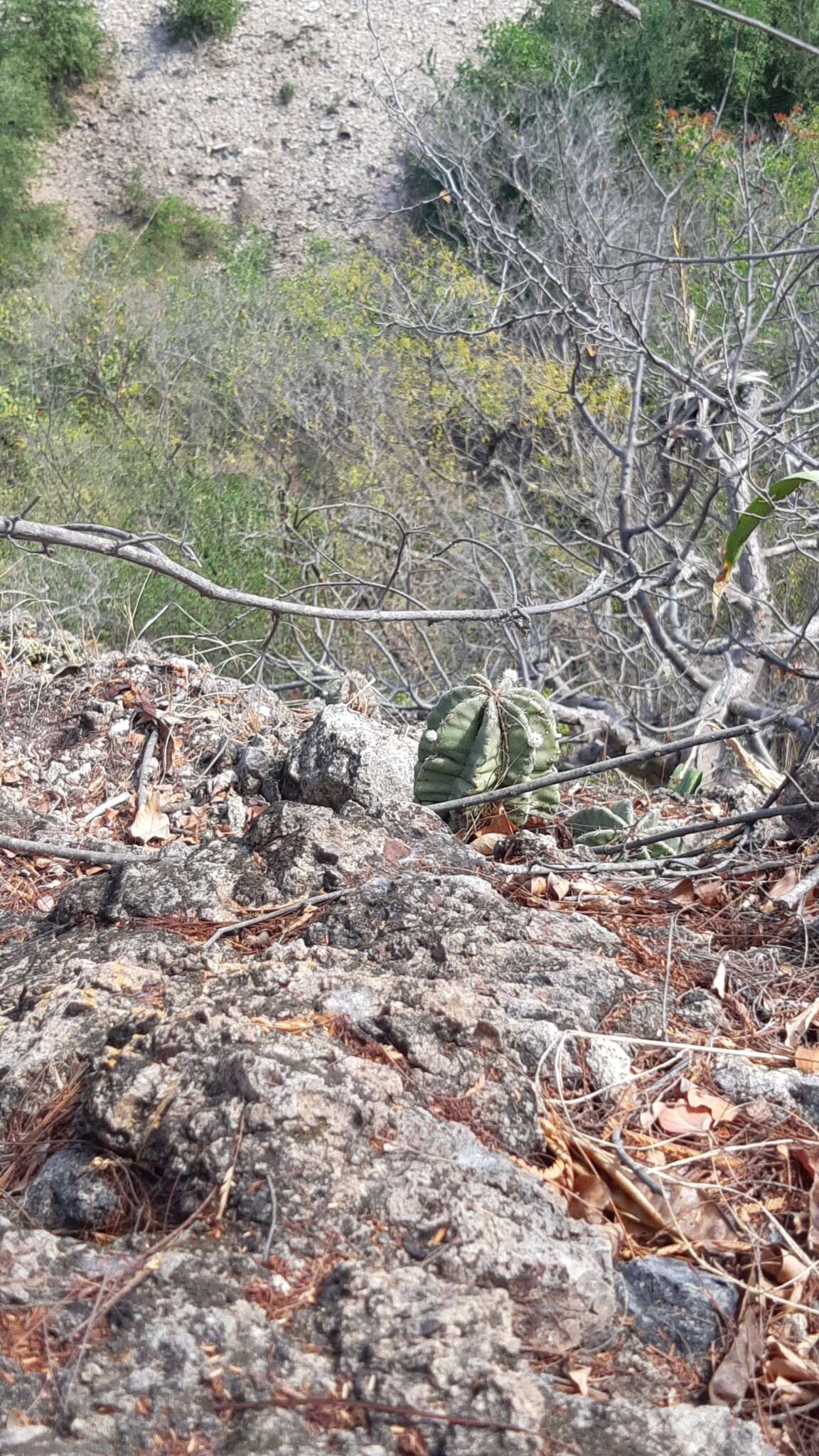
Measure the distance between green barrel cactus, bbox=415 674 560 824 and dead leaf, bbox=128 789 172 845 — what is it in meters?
0.64

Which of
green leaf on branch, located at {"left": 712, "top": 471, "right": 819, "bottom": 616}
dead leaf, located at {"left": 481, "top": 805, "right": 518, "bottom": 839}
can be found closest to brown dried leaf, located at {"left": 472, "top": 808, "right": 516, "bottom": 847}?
dead leaf, located at {"left": 481, "top": 805, "right": 518, "bottom": 839}

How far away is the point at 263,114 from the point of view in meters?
24.7

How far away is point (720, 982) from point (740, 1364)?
0.72 meters

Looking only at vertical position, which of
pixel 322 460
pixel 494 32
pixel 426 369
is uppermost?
pixel 494 32

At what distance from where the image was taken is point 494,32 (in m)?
21.6

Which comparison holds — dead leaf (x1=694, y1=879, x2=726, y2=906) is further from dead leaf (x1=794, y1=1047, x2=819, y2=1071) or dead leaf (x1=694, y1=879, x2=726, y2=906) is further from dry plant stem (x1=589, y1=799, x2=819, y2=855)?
dead leaf (x1=794, y1=1047, x2=819, y2=1071)

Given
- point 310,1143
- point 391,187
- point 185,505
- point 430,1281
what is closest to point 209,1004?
point 310,1143

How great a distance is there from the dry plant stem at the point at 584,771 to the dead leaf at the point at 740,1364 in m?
1.14

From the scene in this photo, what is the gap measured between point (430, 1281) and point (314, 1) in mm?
28638

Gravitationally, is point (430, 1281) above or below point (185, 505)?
above

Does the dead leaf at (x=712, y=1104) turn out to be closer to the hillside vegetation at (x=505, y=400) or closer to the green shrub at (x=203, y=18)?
the hillside vegetation at (x=505, y=400)

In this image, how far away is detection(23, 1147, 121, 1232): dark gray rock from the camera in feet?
4.56

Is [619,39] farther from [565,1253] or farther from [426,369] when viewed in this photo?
[565,1253]

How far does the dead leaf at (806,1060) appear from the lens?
1725 mm
